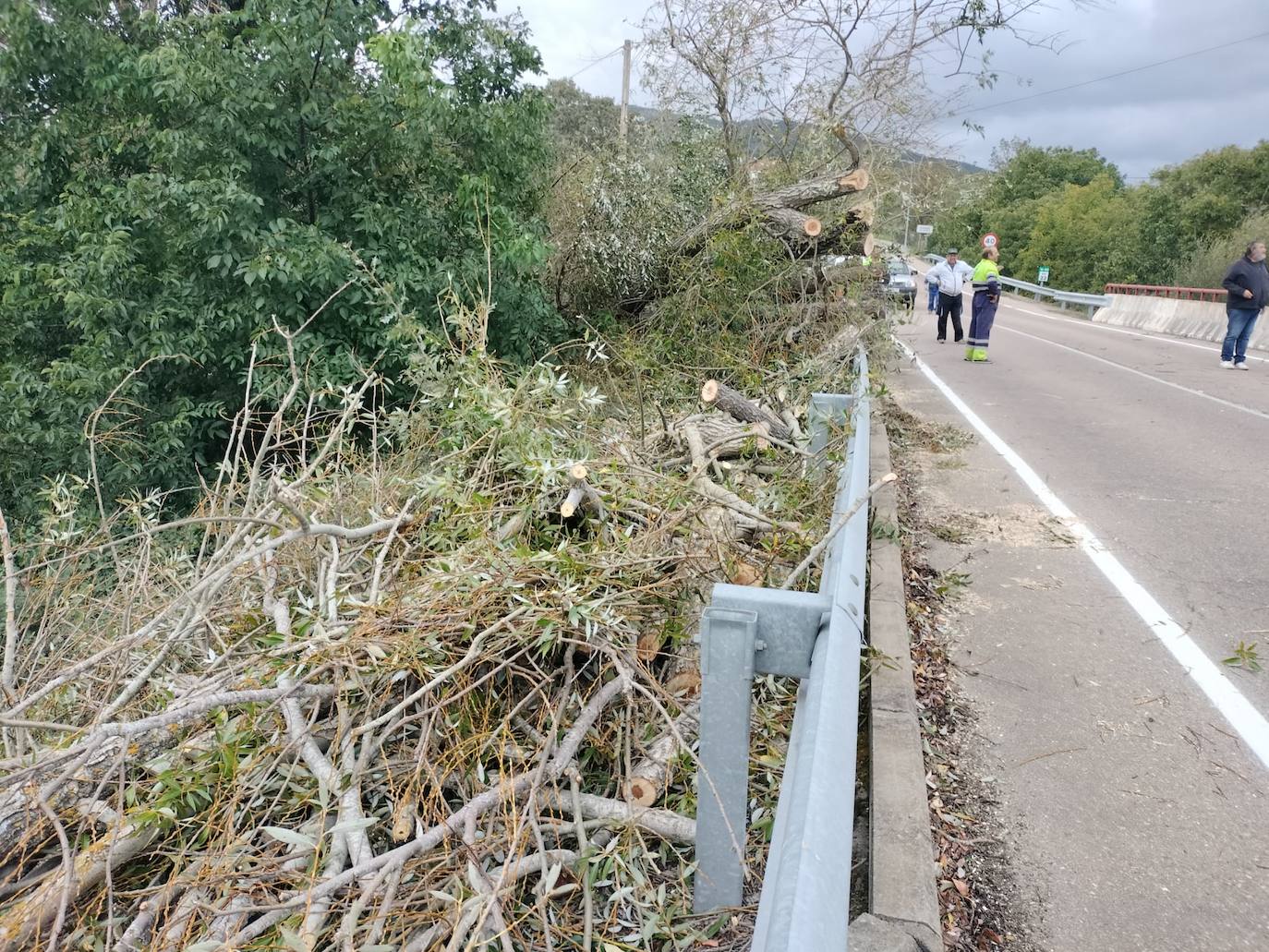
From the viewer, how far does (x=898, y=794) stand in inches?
113

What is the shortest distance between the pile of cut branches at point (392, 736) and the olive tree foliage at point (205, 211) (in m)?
4.28

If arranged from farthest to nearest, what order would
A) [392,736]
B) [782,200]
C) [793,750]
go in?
[782,200], [392,736], [793,750]

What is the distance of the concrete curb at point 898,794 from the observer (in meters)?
2.38

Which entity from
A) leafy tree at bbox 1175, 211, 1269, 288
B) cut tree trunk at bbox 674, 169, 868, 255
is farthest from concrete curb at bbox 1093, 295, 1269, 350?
cut tree trunk at bbox 674, 169, 868, 255

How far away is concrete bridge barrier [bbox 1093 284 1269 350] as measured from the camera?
19.0m

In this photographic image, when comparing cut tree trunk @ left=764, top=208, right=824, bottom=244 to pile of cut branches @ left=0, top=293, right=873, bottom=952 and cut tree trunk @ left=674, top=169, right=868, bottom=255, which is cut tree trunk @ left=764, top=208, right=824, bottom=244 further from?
pile of cut branches @ left=0, top=293, right=873, bottom=952

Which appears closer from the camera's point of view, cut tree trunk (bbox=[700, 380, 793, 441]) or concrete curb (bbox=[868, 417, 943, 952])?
concrete curb (bbox=[868, 417, 943, 952])

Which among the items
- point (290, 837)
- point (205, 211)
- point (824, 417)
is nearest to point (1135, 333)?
point (824, 417)

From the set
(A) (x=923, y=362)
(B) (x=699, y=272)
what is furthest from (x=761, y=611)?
(A) (x=923, y=362)

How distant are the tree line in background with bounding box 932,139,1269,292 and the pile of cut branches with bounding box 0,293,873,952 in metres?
14.3

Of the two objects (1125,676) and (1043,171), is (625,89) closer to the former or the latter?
(1125,676)

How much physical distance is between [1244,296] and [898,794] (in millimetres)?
13825

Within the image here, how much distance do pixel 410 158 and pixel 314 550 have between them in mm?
6915

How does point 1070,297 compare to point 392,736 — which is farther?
point 1070,297
